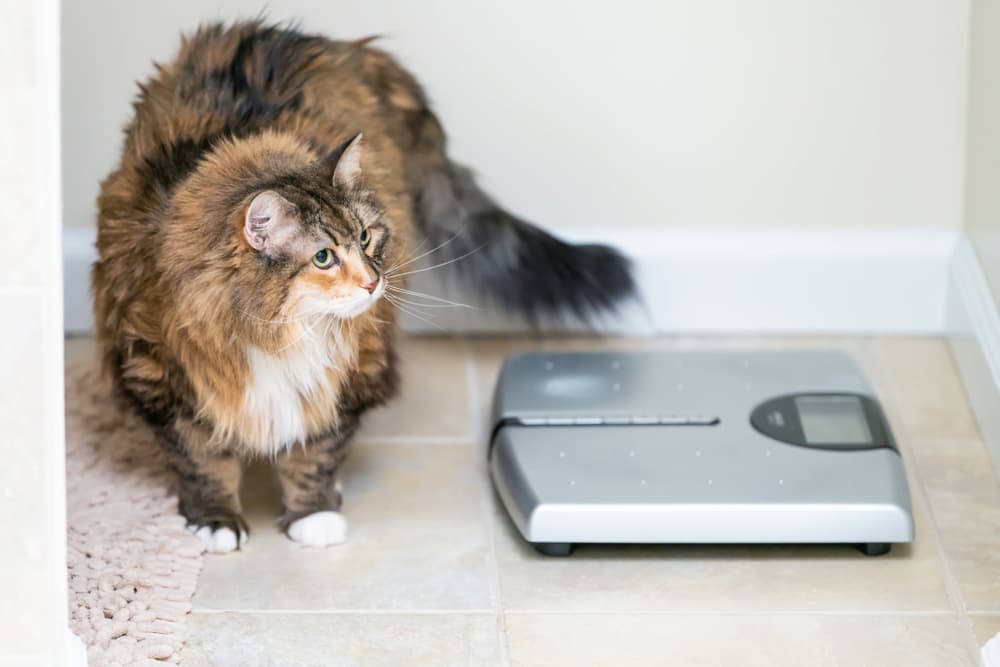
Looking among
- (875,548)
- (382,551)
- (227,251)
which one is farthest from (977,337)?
(227,251)

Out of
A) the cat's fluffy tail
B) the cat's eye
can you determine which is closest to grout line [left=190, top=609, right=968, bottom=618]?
the cat's eye

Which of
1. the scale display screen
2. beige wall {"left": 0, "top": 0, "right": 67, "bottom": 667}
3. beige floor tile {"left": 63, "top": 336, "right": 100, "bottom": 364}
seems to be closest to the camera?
beige wall {"left": 0, "top": 0, "right": 67, "bottom": 667}

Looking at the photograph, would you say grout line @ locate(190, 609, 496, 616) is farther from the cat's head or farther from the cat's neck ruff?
the cat's head

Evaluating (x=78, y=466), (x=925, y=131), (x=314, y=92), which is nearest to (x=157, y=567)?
(x=78, y=466)

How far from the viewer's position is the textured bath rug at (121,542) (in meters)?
1.64

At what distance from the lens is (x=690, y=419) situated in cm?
204

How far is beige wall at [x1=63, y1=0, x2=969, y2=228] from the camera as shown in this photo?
2.25 m

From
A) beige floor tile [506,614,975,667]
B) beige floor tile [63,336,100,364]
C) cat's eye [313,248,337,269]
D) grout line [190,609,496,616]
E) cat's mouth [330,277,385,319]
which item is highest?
cat's eye [313,248,337,269]

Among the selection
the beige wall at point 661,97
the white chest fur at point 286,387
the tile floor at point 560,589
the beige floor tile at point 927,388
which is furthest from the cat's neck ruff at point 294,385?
the beige floor tile at point 927,388

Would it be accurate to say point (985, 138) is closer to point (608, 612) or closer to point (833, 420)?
point (833, 420)

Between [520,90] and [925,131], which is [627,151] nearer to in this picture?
[520,90]

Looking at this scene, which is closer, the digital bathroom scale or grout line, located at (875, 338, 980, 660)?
grout line, located at (875, 338, 980, 660)

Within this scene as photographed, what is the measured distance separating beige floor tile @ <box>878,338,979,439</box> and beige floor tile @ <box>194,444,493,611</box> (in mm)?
749

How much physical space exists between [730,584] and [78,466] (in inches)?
39.6
